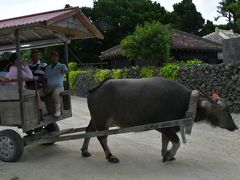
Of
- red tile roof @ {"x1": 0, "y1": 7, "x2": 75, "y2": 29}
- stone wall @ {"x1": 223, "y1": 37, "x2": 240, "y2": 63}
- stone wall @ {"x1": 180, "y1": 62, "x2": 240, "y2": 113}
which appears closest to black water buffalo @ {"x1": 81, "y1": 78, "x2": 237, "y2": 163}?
red tile roof @ {"x1": 0, "y1": 7, "x2": 75, "y2": 29}

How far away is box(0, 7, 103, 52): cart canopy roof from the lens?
621cm

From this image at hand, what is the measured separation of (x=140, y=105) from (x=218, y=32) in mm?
31143

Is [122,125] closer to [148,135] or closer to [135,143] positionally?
[135,143]

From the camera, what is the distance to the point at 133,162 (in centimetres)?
641

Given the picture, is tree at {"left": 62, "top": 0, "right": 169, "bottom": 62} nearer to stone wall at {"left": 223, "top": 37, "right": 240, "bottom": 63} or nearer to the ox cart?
stone wall at {"left": 223, "top": 37, "right": 240, "bottom": 63}

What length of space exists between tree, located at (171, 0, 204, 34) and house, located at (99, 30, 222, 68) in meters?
17.7

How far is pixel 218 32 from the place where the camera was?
35.7 m

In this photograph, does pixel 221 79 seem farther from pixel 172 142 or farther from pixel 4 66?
pixel 4 66

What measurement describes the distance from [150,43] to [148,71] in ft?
7.91

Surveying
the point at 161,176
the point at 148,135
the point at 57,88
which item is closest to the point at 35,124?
the point at 57,88

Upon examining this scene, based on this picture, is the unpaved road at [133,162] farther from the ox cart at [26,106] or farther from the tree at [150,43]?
the tree at [150,43]

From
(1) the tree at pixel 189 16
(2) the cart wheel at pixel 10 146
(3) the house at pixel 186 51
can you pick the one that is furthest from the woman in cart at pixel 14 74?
(1) the tree at pixel 189 16

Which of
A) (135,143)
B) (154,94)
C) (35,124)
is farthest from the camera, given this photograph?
(135,143)

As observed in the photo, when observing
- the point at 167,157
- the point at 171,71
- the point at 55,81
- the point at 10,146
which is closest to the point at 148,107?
the point at 167,157
